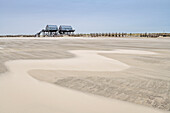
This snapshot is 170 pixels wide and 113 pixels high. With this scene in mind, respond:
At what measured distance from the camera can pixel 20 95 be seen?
3314 millimetres

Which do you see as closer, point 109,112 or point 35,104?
point 109,112

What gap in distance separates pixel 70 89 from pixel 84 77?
0.97m

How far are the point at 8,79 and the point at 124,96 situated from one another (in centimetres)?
302

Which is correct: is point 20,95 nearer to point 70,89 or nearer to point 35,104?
point 35,104

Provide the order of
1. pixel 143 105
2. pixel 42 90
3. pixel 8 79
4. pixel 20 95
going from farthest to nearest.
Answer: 1. pixel 8 79
2. pixel 42 90
3. pixel 20 95
4. pixel 143 105

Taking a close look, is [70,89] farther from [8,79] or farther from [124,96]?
[8,79]

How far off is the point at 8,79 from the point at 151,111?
3.55 metres

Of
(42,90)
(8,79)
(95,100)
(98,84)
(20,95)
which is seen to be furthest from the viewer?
(8,79)

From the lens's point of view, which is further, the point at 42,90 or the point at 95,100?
the point at 42,90

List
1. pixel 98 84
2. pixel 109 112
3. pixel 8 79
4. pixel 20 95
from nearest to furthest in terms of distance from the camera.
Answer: pixel 109 112 → pixel 20 95 → pixel 98 84 → pixel 8 79

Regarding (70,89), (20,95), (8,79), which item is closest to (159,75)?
(70,89)

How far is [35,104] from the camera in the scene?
2885 millimetres

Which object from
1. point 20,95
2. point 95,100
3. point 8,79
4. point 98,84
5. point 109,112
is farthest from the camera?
point 8,79

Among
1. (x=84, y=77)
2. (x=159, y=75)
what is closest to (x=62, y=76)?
(x=84, y=77)
